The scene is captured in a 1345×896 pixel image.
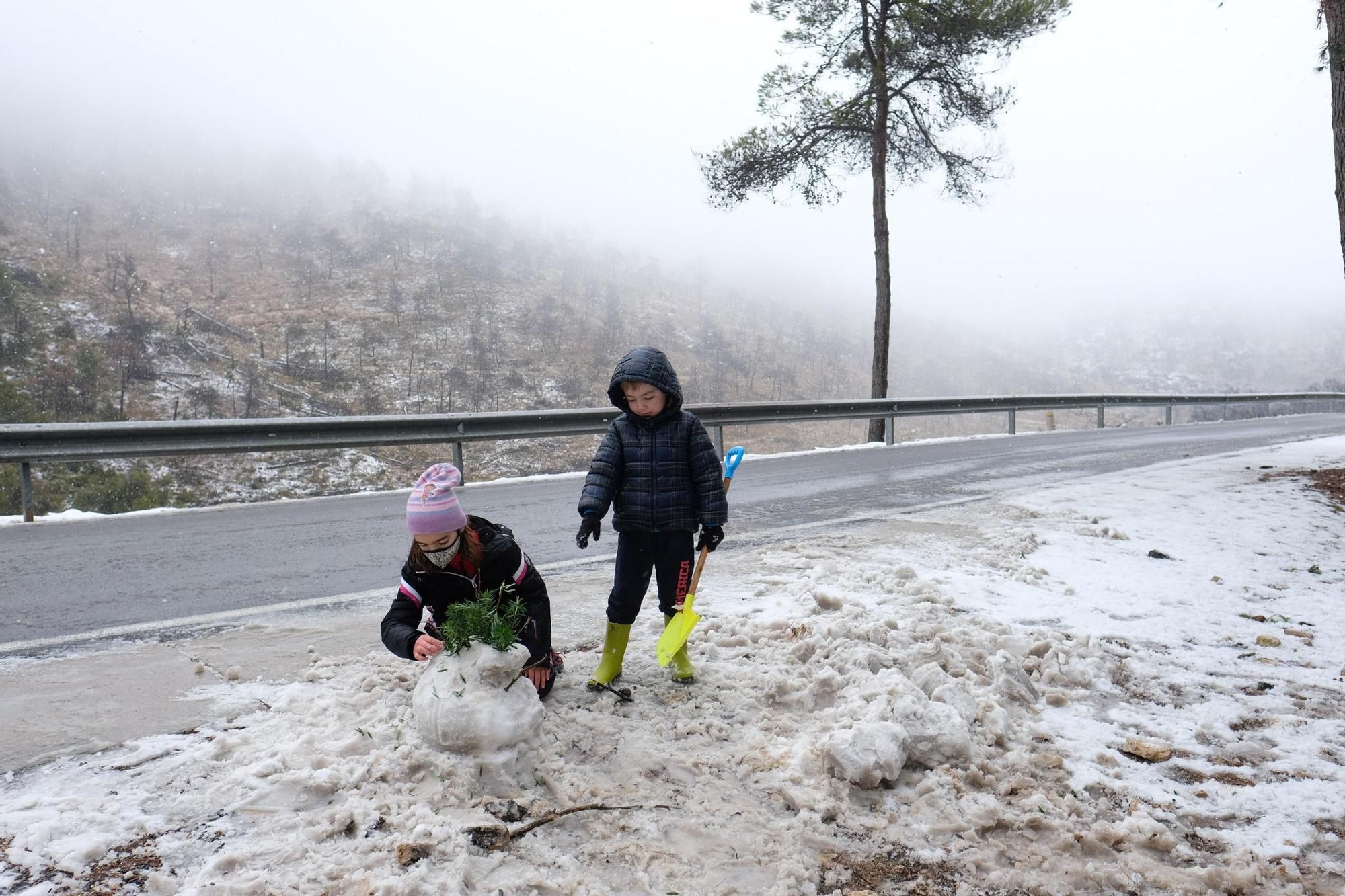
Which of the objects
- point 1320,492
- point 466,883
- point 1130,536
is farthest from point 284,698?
point 1320,492

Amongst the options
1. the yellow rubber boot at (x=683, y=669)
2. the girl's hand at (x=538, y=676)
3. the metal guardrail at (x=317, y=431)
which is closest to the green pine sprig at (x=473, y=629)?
the girl's hand at (x=538, y=676)

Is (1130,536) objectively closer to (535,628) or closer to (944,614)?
(944,614)

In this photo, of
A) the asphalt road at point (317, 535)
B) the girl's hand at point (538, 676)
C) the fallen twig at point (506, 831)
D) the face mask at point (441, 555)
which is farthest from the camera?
the asphalt road at point (317, 535)

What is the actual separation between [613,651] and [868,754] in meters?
1.24

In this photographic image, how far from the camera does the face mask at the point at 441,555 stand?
3020 millimetres

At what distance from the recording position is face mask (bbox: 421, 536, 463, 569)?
3.02 metres

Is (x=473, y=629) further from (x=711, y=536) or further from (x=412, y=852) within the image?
(x=711, y=536)

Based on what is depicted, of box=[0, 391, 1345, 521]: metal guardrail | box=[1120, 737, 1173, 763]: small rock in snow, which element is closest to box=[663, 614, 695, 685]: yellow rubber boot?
box=[1120, 737, 1173, 763]: small rock in snow

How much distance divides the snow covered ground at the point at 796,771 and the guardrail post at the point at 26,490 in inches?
194

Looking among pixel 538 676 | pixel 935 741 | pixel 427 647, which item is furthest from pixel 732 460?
pixel 427 647

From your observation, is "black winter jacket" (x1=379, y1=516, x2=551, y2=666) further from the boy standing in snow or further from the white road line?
the white road line

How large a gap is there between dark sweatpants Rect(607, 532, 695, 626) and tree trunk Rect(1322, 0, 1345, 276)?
805 centimetres

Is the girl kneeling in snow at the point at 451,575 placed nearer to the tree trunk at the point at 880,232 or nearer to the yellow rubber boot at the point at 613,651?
the yellow rubber boot at the point at 613,651

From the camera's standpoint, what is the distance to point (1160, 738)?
3094mm
